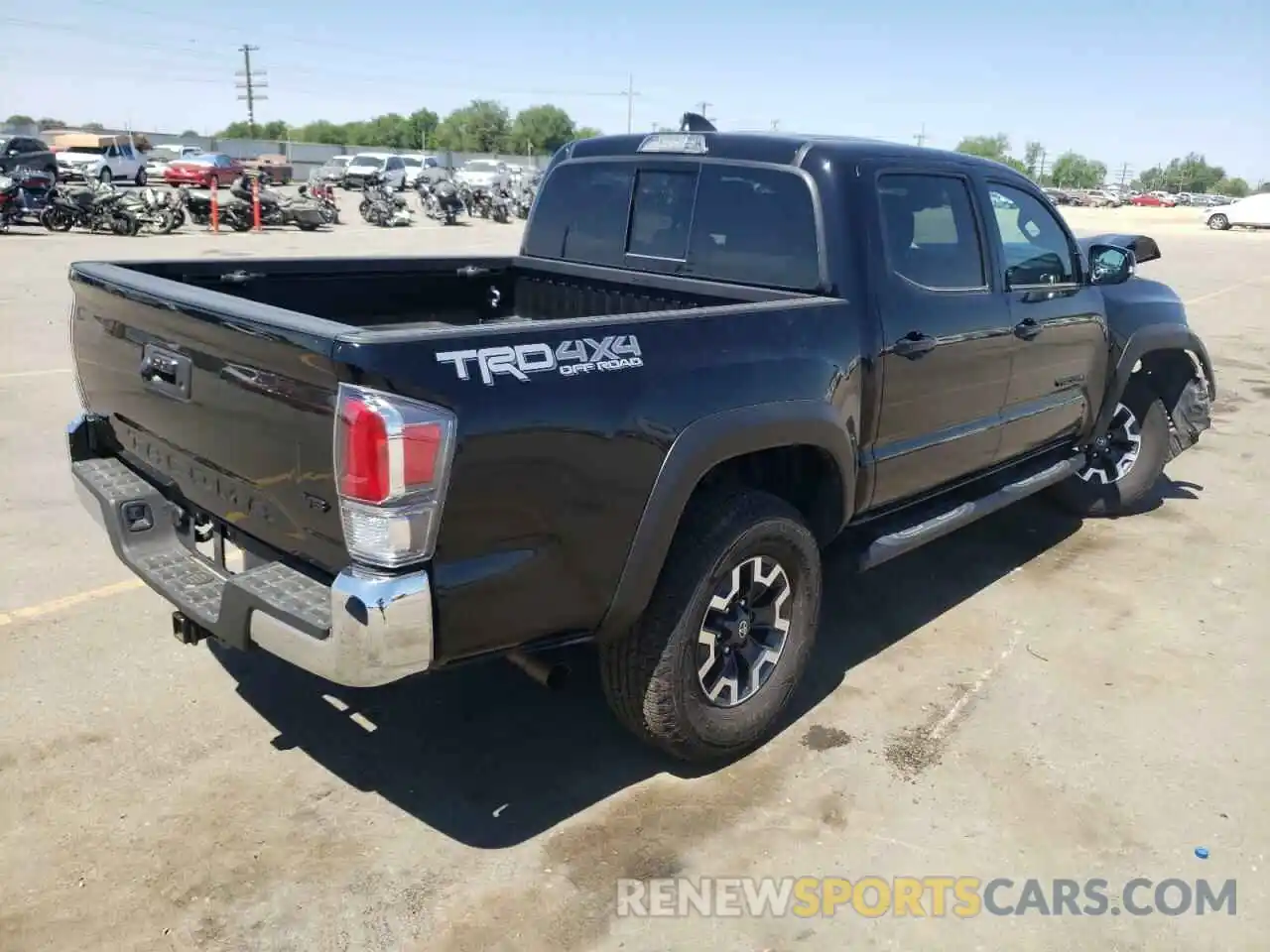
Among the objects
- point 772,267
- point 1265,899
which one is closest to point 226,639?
point 772,267

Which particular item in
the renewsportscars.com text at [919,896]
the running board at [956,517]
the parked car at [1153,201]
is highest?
the running board at [956,517]

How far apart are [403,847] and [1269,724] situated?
328cm

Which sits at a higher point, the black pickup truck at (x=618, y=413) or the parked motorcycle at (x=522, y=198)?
the black pickup truck at (x=618, y=413)

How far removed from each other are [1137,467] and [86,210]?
2070 cm

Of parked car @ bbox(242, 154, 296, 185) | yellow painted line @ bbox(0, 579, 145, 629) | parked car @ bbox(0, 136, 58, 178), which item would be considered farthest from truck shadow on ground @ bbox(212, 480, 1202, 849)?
parked car @ bbox(242, 154, 296, 185)

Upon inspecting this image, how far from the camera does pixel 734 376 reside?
3166mm

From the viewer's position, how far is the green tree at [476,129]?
108m

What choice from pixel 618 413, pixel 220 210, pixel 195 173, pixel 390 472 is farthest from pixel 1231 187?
pixel 390 472

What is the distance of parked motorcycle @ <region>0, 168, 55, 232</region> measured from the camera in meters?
19.8

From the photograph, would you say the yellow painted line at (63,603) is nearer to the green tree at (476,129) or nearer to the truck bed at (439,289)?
the truck bed at (439,289)

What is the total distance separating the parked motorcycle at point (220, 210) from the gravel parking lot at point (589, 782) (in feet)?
66.7

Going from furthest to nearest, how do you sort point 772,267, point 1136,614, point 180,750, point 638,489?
point 1136,614, point 772,267, point 180,750, point 638,489

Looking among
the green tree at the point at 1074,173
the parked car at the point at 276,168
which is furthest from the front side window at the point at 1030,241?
the green tree at the point at 1074,173

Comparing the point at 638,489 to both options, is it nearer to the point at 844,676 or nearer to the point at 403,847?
the point at 403,847
